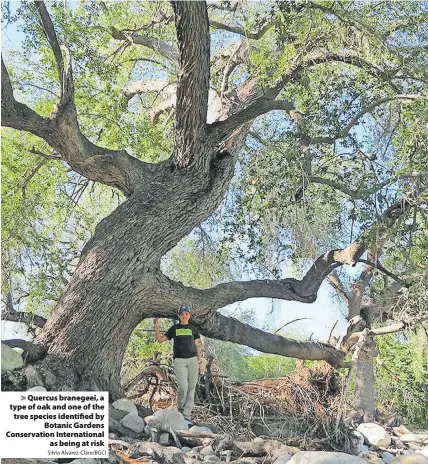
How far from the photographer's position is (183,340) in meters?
6.84

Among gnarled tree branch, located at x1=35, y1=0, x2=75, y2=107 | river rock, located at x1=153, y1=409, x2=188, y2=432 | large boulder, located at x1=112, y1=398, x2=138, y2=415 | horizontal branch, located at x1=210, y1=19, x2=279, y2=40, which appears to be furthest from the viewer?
horizontal branch, located at x1=210, y1=19, x2=279, y2=40

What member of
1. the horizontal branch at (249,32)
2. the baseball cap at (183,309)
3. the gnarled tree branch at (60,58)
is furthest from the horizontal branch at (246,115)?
the baseball cap at (183,309)

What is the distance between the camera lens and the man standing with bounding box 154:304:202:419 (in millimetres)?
6773

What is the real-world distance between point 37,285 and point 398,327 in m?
4.73

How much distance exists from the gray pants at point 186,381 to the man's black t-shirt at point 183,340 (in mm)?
→ 64

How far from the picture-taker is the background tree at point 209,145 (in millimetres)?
6402

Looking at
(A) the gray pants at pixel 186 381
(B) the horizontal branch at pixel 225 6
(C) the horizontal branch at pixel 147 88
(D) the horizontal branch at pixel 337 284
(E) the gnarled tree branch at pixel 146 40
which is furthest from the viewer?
(D) the horizontal branch at pixel 337 284

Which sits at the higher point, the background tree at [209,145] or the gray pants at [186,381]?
the background tree at [209,145]

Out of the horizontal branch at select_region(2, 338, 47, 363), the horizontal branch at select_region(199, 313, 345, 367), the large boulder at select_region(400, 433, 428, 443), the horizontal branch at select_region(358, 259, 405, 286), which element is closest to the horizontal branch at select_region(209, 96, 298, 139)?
the horizontal branch at select_region(199, 313, 345, 367)

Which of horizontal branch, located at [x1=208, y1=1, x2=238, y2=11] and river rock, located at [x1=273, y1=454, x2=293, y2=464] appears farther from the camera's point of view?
horizontal branch, located at [x1=208, y1=1, x2=238, y2=11]

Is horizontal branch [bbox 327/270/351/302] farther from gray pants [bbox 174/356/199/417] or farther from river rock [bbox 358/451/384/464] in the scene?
gray pants [bbox 174/356/199/417]

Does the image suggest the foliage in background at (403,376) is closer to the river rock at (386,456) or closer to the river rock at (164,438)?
the river rock at (386,456)

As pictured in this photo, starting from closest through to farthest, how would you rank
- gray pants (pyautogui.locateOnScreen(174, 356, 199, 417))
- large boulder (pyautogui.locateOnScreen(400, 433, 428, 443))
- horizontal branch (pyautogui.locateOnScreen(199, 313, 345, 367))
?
gray pants (pyautogui.locateOnScreen(174, 356, 199, 417)) → horizontal branch (pyautogui.locateOnScreen(199, 313, 345, 367)) → large boulder (pyautogui.locateOnScreen(400, 433, 428, 443))

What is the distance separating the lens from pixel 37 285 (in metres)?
7.98
